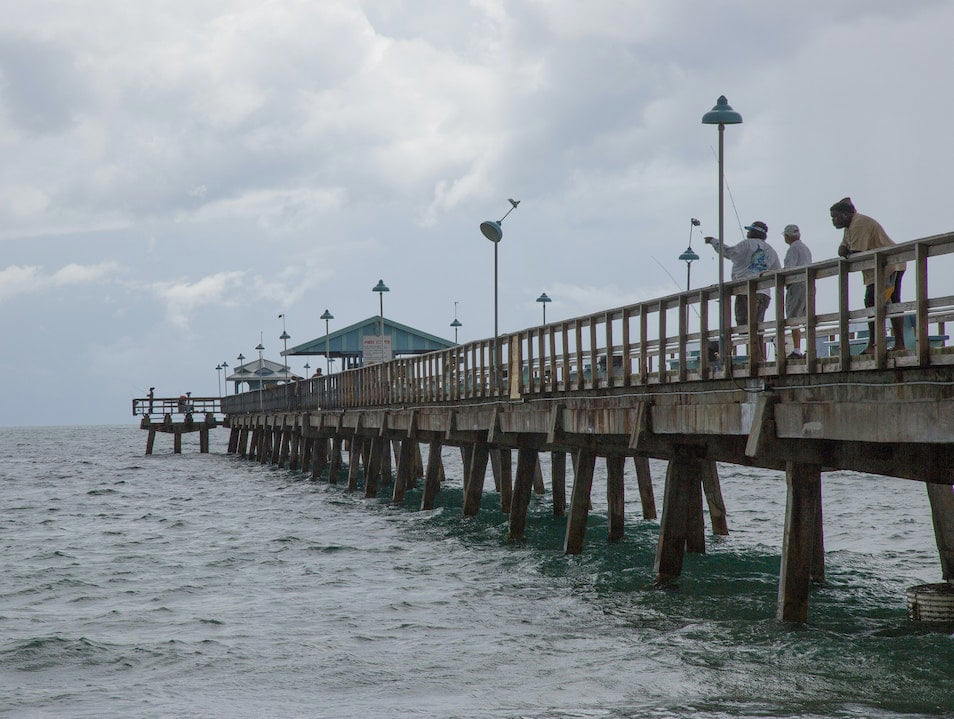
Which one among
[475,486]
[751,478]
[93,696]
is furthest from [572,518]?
[751,478]

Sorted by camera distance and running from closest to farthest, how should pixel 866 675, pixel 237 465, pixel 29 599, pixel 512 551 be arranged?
1. pixel 866 675
2. pixel 29 599
3. pixel 512 551
4. pixel 237 465

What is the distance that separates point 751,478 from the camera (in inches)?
1893

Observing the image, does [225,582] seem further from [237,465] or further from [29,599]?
[237,465]

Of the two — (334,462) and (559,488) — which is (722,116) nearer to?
(559,488)

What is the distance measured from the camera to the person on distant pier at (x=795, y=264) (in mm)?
14797

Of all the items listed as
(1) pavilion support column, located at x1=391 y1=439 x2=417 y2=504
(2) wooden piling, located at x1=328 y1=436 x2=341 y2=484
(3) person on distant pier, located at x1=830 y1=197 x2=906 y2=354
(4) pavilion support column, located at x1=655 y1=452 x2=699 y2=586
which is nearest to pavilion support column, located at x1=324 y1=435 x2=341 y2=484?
(2) wooden piling, located at x1=328 y1=436 x2=341 y2=484

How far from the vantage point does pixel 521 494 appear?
23.6m

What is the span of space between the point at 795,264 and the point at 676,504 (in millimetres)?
3410

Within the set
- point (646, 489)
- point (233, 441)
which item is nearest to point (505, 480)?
point (646, 489)

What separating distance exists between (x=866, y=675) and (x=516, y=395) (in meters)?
13.0

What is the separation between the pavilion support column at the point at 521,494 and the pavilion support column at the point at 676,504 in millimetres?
6495

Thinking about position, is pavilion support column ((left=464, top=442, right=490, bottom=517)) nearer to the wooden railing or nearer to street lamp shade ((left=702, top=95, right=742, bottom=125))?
the wooden railing

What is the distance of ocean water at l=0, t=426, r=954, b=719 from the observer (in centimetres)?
1194

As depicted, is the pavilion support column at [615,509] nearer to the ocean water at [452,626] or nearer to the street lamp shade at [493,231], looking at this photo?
the ocean water at [452,626]
